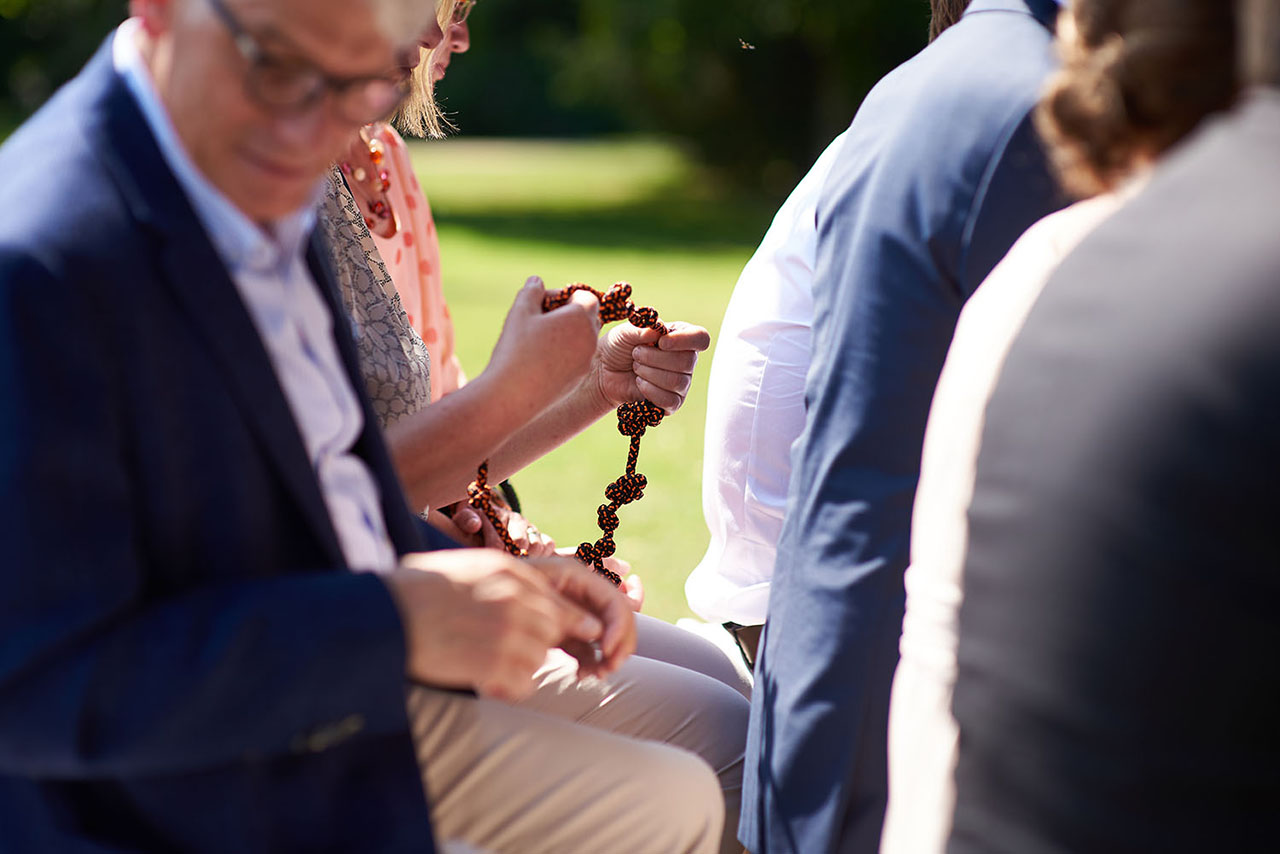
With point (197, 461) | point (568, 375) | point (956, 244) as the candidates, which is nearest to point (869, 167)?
point (956, 244)

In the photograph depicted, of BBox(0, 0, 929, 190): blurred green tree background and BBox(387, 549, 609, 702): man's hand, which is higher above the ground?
BBox(387, 549, 609, 702): man's hand

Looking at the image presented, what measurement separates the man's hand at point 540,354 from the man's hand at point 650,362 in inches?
16.0

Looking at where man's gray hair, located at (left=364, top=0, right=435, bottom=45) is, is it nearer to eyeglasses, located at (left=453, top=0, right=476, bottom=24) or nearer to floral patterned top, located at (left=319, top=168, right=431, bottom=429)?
floral patterned top, located at (left=319, top=168, right=431, bottom=429)

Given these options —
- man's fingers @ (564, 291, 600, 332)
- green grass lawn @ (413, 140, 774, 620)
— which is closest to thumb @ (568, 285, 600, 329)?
man's fingers @ (564, 291, 600, 332)

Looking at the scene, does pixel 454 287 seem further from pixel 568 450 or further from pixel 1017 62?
pixel 1017 62

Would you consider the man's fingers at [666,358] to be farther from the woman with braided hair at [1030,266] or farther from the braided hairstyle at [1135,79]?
the braided hairstyle at [1135,79]

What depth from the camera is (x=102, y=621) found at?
1204mm

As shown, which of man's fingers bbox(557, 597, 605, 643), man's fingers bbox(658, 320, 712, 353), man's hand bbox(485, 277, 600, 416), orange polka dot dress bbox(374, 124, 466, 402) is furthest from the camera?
orange polka dot dress bbox(374, 124, 466, 402)

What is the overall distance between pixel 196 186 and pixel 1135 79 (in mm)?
924

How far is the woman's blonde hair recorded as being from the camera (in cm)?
271

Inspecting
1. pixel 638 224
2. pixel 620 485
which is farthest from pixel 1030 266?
pixel 638 224

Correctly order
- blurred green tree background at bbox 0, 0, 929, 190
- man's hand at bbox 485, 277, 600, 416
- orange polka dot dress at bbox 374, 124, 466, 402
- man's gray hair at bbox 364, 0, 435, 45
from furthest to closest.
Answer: blurred green tree background at bbox 0, 0, 929, 190 → orange polka dot dress at bbox 374, 124, 466, 402 → man's hand at bbox 485, 277, 600, 416 → man's gray hair at bbox 364, 0, 435, 45

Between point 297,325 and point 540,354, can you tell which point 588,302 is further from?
point 297,325

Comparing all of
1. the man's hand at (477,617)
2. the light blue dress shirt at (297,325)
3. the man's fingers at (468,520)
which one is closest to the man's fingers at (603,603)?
the man's hand at (477,617)
